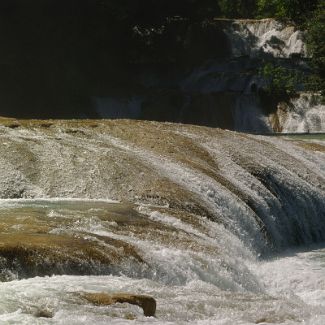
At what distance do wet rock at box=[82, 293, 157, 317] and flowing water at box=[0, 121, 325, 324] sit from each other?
73 mm

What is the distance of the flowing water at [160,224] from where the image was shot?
6.15m

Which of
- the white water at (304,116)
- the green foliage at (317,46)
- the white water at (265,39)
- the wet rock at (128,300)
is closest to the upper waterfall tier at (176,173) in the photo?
the wet rock at (128,300)

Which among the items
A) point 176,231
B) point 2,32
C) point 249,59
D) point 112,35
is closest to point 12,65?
point 2,32

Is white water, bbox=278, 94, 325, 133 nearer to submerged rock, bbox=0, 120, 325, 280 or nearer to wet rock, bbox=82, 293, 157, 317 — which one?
submerged rock, bbox=0, 120, 325, 280

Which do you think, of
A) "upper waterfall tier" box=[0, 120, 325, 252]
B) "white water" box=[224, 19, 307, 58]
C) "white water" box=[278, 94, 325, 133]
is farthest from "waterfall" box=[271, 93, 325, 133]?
"upper waterfall tier" box=[0, 120, 325, 252]

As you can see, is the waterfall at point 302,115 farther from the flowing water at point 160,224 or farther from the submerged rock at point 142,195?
the submerged rock at point 142,195

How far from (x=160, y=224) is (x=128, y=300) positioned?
3357mm

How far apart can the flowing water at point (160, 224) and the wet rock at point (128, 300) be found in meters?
0.07

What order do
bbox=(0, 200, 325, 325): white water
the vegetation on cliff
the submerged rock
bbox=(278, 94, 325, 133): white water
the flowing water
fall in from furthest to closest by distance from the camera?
the vegetation on cliff → bbox=(278, 94, 325, 133): white water → the submerged rock → the flowing water → bbox=(0, 200, 325, 325): white water

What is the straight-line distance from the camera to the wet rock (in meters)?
5.74

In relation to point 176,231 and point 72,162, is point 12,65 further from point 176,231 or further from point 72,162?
point 176,231

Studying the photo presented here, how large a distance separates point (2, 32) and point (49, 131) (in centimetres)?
1873

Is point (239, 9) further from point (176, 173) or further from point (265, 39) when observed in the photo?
point (176, 173)

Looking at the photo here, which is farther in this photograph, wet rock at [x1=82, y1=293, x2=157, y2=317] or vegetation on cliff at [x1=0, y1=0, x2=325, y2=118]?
vegetation on cliff at [x1=0, y1=0, x2=325, y2=118]
